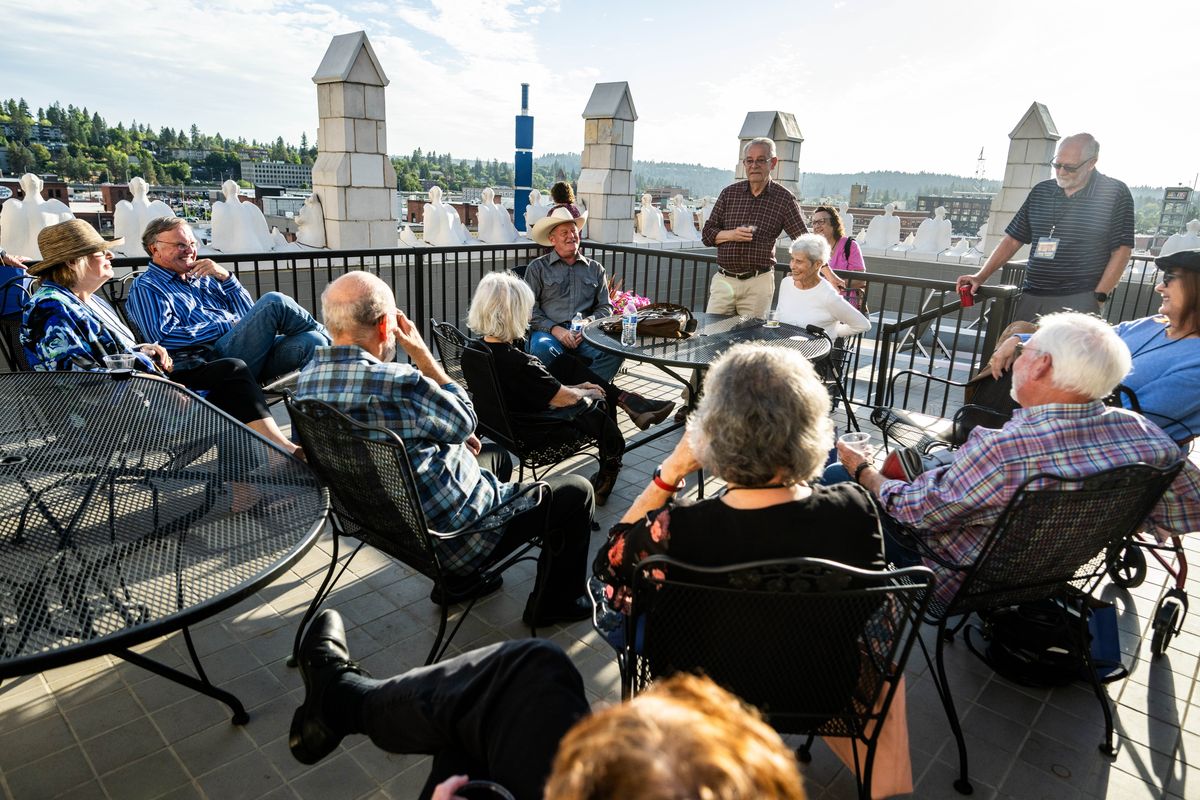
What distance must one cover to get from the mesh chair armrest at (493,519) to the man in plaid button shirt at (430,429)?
0.04 ft

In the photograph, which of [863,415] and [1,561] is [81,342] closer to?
[1,561]

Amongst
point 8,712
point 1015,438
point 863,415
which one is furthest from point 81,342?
point 863,415

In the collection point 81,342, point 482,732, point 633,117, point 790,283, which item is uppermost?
point 633,117

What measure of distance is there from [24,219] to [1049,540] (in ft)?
22.3

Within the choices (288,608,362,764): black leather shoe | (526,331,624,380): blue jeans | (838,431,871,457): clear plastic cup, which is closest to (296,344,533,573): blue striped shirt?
(288,608,362,764): black leather shoe

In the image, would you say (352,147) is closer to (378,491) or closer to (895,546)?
(378,491)

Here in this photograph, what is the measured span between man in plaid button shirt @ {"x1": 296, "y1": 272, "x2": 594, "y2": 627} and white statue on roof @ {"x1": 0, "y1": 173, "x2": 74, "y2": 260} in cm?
471

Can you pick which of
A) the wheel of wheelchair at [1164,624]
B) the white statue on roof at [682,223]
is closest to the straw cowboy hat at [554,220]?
the wheel of wheelchair at [1164,624]

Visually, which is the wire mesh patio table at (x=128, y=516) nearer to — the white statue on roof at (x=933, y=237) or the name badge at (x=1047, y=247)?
the name badge at (x=1047, y=247)

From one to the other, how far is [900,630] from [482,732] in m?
0.86

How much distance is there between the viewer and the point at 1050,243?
4098mm

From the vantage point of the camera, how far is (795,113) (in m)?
9.72

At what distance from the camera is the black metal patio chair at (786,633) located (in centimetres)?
128

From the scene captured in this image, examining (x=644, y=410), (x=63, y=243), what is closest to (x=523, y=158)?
(x=644, y=410)
